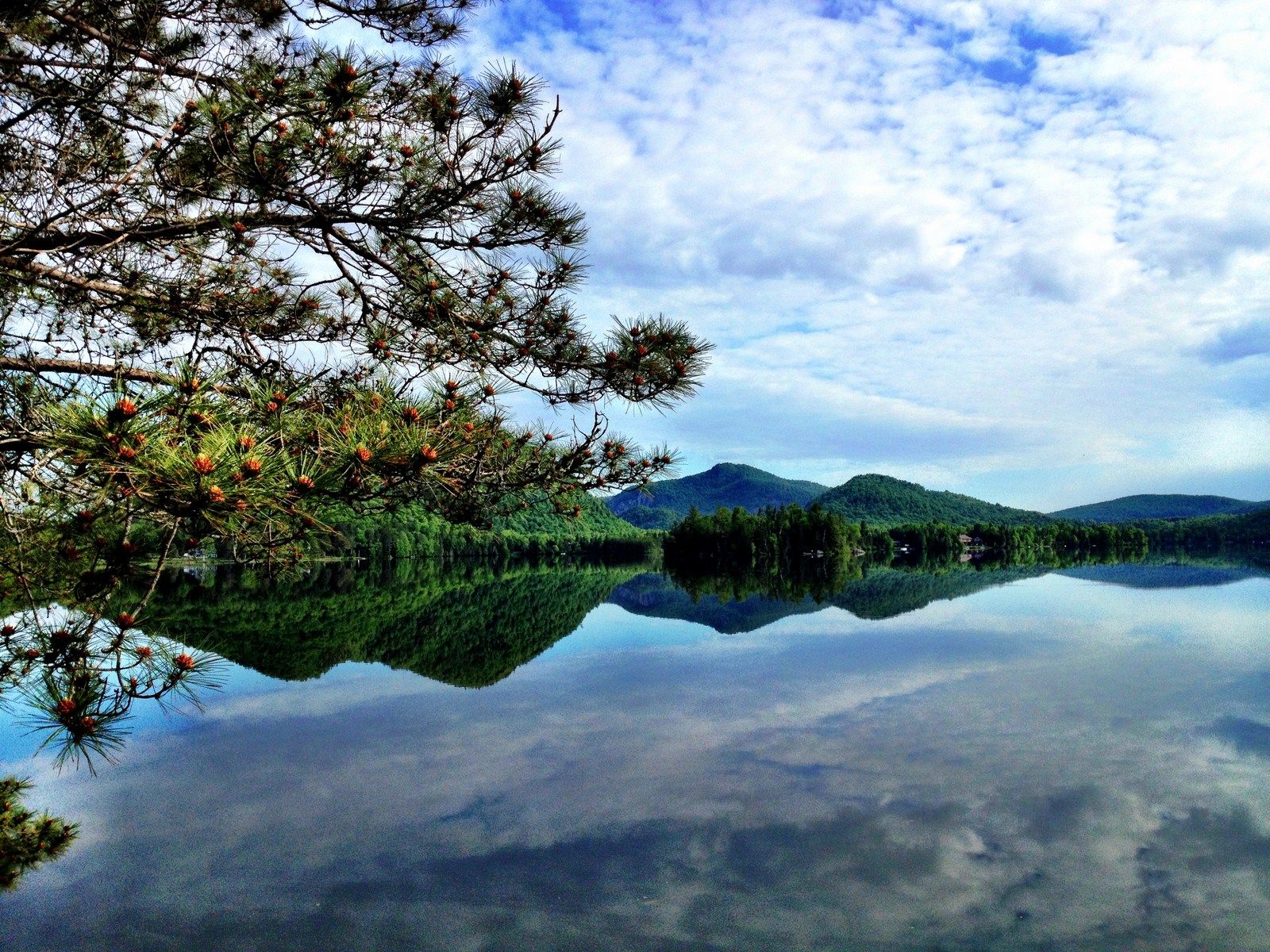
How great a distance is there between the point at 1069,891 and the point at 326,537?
624 centimetres

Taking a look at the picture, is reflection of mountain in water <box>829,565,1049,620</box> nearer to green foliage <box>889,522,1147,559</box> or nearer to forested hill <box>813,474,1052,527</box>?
green foliage <box>889,522,1147,559</box>

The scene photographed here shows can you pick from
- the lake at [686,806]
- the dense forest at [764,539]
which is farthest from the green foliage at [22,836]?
the dense forest at [764,539]

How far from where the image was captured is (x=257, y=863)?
6656 mm

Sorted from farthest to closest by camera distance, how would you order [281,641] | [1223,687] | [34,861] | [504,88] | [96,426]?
[281,641], [1223,687], [34,861], [504,88], [96,426]

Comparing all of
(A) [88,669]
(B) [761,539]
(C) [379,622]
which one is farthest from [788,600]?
(B) [761,539]

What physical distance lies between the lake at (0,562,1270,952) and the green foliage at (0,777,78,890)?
19 centimetres

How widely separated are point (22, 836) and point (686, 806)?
664 centimetres

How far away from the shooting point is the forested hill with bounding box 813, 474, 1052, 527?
501 feet

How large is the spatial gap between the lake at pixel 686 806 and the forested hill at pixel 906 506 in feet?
446

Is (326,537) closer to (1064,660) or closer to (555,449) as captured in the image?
(555,449)

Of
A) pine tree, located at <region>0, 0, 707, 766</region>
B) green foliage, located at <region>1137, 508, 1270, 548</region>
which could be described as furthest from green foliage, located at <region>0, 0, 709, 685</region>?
green foliage, located at <region>1137, 508, 1270, 548</region>

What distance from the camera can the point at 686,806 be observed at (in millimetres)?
7762

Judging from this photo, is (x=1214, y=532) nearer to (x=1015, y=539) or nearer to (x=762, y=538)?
(x=1015, y=539)

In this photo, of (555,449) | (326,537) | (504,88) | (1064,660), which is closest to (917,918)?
(555,449)
